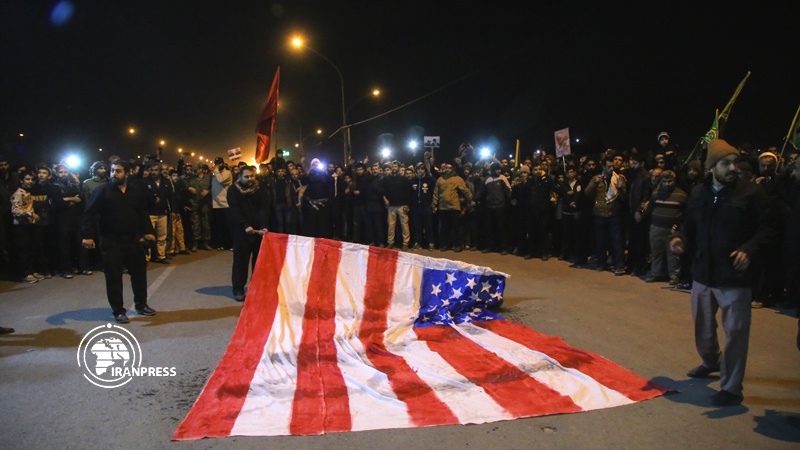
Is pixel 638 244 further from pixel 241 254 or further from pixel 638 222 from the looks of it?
pixel 241 254

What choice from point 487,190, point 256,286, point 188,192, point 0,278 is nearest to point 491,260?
point 487,190

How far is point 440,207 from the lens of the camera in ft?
48.0

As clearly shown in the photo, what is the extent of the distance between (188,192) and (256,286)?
865cm

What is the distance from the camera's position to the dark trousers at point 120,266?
24.4 feet

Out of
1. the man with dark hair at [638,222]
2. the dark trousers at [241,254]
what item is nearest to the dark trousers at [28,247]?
the dark trousers at [241,254]

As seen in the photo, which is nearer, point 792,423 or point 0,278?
point 792,423

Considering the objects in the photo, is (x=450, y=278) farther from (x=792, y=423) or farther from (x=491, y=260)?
(x=491, y=260)

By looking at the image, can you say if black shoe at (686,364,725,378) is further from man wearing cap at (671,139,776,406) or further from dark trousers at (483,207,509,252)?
dark trousers at (483,207,509,252)

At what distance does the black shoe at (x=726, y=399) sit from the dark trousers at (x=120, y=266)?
7020mm

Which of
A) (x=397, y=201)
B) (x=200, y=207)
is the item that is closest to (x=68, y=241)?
(x=200, y=207)

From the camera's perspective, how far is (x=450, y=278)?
287 inches

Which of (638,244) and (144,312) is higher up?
(638,244)

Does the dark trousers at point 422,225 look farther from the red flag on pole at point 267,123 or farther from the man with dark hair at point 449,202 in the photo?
the red flag on pole at point 267,123

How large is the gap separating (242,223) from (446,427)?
223 inches
